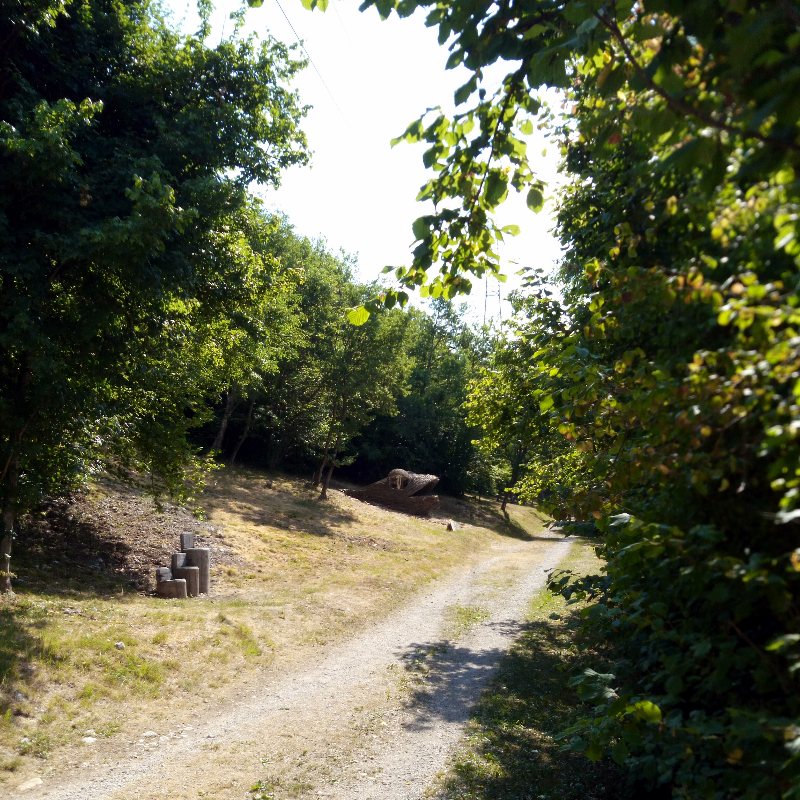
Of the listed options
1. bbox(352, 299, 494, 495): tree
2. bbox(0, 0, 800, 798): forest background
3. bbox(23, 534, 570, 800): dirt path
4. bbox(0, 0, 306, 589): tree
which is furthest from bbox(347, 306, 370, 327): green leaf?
bbox(352, 299, 494, 495): tree

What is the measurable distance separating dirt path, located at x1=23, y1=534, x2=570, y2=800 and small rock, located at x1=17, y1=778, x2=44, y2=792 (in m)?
0.05

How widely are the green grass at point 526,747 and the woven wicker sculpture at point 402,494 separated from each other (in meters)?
20.7

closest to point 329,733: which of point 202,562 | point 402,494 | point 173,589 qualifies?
point 173,589

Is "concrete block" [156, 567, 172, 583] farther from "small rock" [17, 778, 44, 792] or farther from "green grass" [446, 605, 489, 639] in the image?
"small rock" [17, 778, 44, 792]

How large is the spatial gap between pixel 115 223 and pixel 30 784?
5934 millimetres

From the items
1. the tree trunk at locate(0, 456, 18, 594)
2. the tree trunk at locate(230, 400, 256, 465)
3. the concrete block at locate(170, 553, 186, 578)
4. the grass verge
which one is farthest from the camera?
the tree trunk at locate(230, 400, 256, 465)

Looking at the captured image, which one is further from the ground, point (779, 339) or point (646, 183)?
point (646, 183)

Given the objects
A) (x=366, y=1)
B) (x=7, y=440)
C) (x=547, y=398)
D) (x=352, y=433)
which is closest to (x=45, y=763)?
(x=7, y=440)

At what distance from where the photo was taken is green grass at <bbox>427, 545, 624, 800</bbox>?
5.61m

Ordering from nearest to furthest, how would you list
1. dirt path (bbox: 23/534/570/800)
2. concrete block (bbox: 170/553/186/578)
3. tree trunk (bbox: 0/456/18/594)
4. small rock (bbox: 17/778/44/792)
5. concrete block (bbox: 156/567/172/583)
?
small rock (bbox: 17/778/44/792)
dirt path (bbox: 23/534/570/800)
tree trunk (bbox: 0/456/18/594)
concrete block (bbox: 156/567/172/583)
concrete block (bbox: 170/553/186/578)

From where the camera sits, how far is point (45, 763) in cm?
587

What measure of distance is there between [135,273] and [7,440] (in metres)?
2.96

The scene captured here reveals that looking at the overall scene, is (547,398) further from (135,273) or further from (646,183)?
(135,273)

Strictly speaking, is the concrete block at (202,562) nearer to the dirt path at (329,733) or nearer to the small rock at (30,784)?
the dirt path at (329,733)
